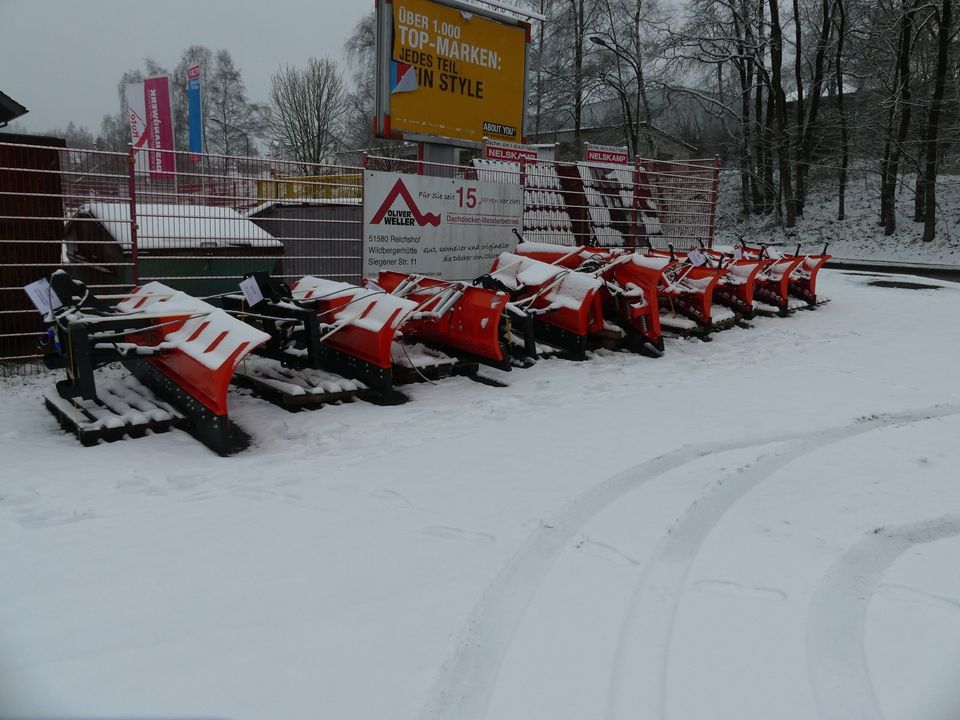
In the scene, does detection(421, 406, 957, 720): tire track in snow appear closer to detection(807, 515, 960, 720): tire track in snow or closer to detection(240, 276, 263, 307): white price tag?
detection(807, 515, 960, 720): tire track in snow

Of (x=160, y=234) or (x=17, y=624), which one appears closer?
(x=17, y=624)

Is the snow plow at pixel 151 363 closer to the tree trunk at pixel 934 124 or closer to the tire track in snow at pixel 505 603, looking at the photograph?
the tire track in snow at pixel 505 603

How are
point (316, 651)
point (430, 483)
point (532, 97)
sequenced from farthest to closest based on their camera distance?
point (532, 97), point (430, 483), point (316, 651)

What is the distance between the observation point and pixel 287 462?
496cm

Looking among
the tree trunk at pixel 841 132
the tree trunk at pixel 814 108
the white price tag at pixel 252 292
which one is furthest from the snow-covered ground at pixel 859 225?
the white price tag at pixel 252 292

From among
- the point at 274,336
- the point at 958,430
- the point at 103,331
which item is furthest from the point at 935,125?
the point at 103,331

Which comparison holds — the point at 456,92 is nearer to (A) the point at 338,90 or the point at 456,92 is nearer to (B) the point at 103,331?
(B) the point at 103,331

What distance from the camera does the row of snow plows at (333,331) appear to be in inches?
214

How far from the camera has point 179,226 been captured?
7.93 metres

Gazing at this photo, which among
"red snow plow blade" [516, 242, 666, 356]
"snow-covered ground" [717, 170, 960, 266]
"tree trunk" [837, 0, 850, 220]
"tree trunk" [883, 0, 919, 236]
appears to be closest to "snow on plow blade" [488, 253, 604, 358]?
"red snow plow blade" [516, 242, 666, 356]

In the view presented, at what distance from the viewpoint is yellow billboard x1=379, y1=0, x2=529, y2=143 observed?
433 inches

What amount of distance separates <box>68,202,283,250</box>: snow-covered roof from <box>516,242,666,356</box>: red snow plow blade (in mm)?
4059

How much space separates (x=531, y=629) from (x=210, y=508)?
83.4 inches

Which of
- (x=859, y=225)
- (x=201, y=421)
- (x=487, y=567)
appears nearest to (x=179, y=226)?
(x=201, y=421)
